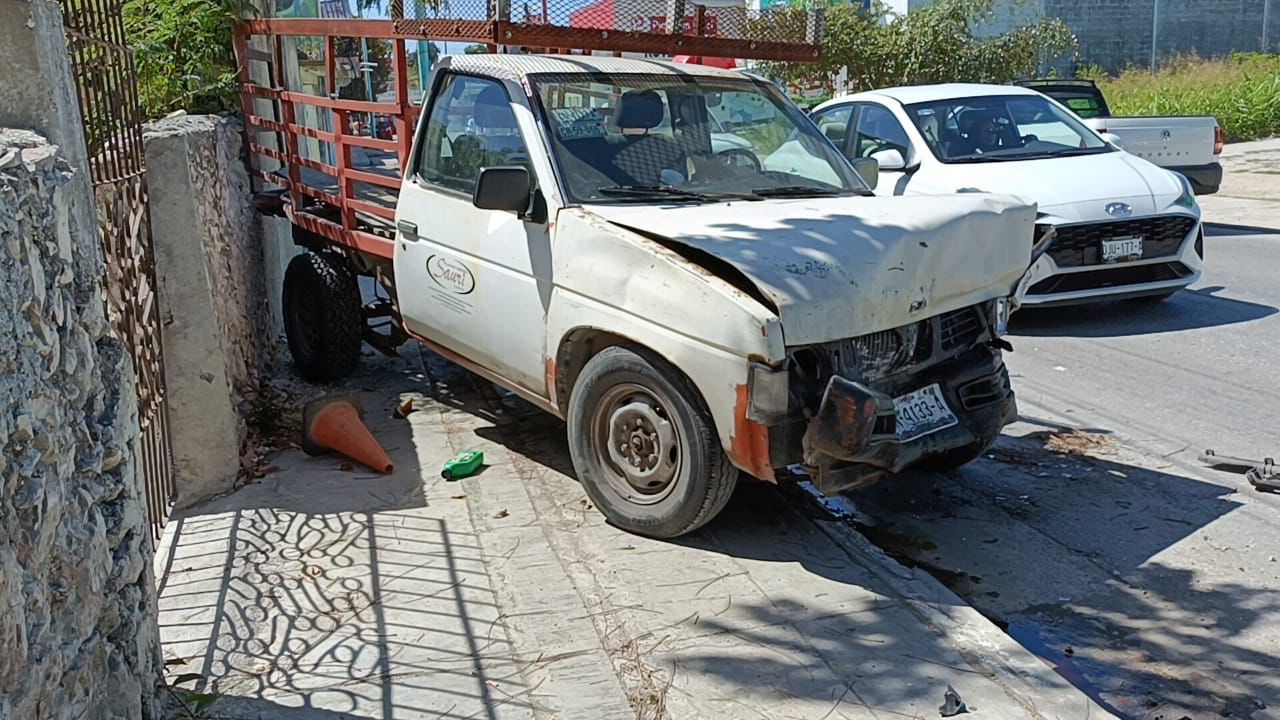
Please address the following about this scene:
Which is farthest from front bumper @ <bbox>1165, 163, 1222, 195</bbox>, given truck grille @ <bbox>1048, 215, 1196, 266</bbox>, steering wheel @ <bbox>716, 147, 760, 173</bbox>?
steering wheel @ <bbox>716, 147, 760, 173</bbox>

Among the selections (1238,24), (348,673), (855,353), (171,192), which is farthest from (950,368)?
(1238,24)

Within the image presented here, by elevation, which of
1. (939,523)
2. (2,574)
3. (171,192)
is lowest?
(939,523)

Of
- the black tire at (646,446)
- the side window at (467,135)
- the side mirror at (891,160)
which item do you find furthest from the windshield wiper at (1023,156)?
the black tire at (646,446)

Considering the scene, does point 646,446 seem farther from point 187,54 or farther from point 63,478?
point 187,54

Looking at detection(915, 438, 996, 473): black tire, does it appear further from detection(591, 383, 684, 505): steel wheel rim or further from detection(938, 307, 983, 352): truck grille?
detection(591, 383, 684, 505): steel wheel rim

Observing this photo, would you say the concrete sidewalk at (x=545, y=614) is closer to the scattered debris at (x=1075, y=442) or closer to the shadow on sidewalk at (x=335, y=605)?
the shadow on sidewalk at (x=335, y=605)

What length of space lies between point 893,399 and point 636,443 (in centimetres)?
113

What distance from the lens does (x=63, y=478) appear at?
294 cm

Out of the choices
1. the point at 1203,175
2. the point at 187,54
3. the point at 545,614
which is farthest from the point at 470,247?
the point at 1203,175

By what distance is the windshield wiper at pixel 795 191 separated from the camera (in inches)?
230

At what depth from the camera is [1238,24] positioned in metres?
30.7

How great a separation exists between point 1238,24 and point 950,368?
30.5 m

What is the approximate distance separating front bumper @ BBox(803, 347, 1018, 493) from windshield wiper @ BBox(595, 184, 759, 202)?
1305 millimetres

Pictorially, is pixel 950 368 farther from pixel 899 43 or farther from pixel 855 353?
pixel 899 43
